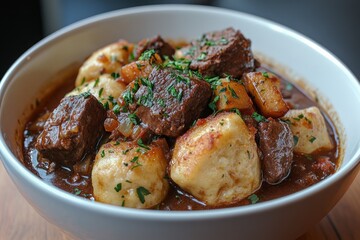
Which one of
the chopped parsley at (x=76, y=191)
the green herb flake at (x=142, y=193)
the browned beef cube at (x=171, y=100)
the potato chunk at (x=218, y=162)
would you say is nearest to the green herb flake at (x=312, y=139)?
the potato chunk at (x=218, y=162)

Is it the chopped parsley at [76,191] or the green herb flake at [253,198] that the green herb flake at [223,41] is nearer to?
the green herb flake at [253,198]

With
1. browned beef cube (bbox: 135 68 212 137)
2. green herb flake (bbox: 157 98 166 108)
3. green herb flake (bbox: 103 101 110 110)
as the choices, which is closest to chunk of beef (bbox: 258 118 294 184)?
browned beef cube (bbox: 135 68 212 137)

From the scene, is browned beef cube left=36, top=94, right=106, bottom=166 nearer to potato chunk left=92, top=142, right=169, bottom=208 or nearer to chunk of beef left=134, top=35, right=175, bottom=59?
potato chunk left=92, top=142, right=169, bottom=208

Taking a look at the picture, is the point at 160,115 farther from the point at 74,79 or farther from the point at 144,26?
the point at 144,26

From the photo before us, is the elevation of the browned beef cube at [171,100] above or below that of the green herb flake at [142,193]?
above

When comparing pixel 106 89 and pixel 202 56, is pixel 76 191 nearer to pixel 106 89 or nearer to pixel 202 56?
pixel 106 89

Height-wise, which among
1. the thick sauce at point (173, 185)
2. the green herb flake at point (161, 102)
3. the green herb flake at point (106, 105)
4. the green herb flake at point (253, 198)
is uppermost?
the green herb flake at point (161, 102)

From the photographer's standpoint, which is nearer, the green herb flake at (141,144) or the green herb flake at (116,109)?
the green herb flake at (141,144)
